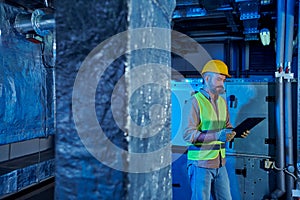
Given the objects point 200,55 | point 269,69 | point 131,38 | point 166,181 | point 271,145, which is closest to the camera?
point 131,38

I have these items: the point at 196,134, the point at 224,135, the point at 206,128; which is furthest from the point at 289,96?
the point at 196,134

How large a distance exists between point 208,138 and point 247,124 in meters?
0.72

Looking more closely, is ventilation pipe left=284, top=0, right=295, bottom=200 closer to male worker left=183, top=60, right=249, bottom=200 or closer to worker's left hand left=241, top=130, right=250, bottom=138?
worker's left hand left=241, top=130, right=250, bottom=138

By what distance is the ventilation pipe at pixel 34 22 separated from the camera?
2.69 m

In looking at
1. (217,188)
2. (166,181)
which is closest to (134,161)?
(166,181)

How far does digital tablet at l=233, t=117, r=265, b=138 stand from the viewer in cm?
264

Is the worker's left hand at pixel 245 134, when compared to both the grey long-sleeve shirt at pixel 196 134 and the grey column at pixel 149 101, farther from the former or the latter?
the grey column at pixel 149 101

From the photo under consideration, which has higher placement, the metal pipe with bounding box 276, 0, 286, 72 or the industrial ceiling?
the industrial ceiling

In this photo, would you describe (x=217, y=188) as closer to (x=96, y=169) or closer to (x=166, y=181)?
(x=166, y=181)

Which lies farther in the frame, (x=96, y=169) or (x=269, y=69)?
(x=269, y=69)

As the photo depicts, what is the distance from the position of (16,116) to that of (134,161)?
286cm

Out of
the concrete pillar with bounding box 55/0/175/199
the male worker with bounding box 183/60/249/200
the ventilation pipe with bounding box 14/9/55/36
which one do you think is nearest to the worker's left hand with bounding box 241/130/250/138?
the male worker with bounding box 183/60/249/200

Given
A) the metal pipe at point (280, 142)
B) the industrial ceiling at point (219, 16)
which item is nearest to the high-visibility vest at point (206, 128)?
the metal pipe at point (280, 142)

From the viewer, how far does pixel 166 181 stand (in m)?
0.57
